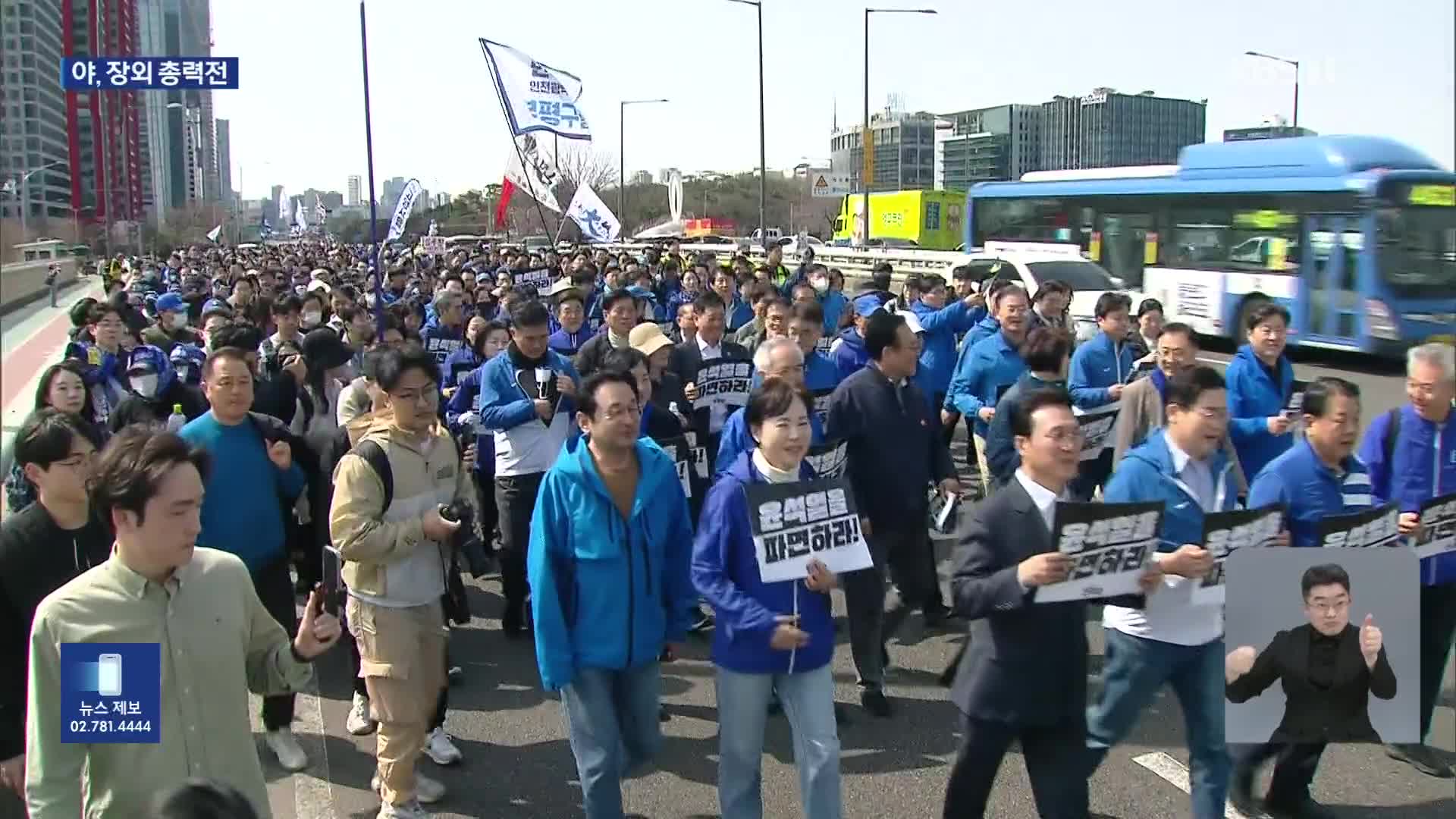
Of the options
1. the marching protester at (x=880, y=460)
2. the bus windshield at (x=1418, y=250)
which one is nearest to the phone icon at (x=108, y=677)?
the marching protester at (x=880, y=460)

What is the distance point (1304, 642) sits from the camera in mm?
2887

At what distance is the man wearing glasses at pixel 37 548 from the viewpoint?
3248mm

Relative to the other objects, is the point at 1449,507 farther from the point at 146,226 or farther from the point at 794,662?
the point at 146,226

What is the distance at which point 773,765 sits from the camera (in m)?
5.06

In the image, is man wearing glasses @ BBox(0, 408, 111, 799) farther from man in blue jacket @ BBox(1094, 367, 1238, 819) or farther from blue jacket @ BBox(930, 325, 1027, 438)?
blue jacket @ BBox(930, 325, 1027, 438)

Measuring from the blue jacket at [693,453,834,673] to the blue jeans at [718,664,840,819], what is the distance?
6cm

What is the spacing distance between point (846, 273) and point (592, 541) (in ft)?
83.7

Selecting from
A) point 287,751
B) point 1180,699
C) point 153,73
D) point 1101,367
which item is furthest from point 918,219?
point 1180,699

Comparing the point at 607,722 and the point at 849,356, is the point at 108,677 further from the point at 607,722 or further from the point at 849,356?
the point at 849,356

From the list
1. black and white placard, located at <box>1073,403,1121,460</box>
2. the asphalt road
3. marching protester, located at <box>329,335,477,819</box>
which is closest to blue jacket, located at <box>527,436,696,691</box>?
marching protester, located at <box>329,335,477,819</box>

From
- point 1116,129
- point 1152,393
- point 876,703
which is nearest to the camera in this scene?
point 876,703

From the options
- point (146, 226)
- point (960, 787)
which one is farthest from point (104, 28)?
point (146, 226)

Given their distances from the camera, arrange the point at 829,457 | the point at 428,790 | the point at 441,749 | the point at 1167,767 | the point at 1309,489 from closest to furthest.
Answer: the point at 1309,489 → the point at 428,790 → the point at 1167,767 → the point at 441,749 → the point at 829,457

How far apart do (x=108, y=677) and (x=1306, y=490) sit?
12.0 feet
